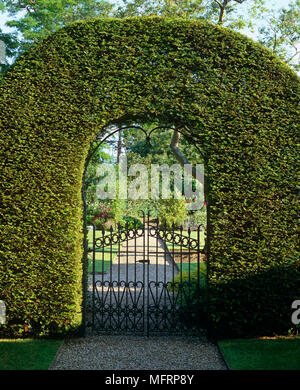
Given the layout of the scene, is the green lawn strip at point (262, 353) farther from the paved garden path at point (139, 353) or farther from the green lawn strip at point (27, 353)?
the green lawn strip at point (27, 353)

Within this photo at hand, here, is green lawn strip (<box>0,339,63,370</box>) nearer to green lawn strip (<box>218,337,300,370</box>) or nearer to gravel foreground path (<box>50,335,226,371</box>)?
gravel foreground path (<box>50,335,226,371</box>)

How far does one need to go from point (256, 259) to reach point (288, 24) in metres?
14.6

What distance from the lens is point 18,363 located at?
4.46 metres

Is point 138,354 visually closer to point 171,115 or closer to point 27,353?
point 27,353

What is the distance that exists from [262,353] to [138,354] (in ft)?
5.49

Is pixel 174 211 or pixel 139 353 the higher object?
pixel 174 211

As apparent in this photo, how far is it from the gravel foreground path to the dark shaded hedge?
389 millimetres

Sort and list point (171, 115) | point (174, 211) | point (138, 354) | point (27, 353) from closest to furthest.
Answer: point (27, 353), point (138, 354), point (171, 115), point (174, 211)

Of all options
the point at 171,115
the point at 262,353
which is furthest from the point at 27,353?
the point at 171,115

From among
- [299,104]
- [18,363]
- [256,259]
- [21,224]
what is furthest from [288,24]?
[18,363]

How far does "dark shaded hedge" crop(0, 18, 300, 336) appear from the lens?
5164mm

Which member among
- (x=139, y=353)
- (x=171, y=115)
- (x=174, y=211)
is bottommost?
(x=139, y=353)

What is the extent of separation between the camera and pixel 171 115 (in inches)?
210
